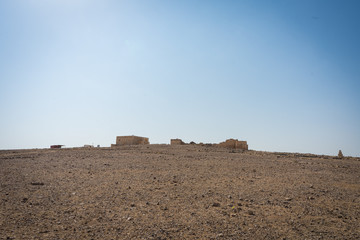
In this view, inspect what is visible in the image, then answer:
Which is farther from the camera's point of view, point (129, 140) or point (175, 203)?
point (129, 140)

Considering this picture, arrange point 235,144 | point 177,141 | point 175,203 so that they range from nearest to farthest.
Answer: point 175,203, point 235,144, point 177,141

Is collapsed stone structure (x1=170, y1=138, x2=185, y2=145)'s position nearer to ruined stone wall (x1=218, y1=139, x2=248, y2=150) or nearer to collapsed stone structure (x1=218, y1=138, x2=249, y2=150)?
collapsed stone structure (x1=218, y1=138, x2=249, y2=150)

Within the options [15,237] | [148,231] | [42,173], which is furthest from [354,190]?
[42,173]

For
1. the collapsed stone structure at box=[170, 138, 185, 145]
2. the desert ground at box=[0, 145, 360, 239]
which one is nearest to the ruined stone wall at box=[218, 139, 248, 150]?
the collapsed stone structure at box=[170, 138, 185, 145]

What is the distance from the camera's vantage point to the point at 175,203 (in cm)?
629

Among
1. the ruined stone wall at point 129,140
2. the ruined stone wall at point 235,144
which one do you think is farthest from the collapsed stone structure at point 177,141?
the ruined stone wall at point 235,144

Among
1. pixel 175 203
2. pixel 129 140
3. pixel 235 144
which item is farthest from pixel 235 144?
pixel 175 203

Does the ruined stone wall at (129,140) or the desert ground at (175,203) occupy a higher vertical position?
the ruined stone wall at (129,140)

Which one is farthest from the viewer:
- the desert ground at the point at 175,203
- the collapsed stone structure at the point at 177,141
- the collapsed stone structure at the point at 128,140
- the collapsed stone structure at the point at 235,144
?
the collapsed stone structure at the point at 128,140

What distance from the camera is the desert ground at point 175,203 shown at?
4.86 meters

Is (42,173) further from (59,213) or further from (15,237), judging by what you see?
(15,237)

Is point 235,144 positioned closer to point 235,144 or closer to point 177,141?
point 235,144

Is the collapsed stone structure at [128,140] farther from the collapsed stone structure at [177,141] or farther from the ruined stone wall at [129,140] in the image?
the collapsed stone structure at [177,141]

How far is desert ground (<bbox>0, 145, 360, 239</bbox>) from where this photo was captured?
4855 millimetres
